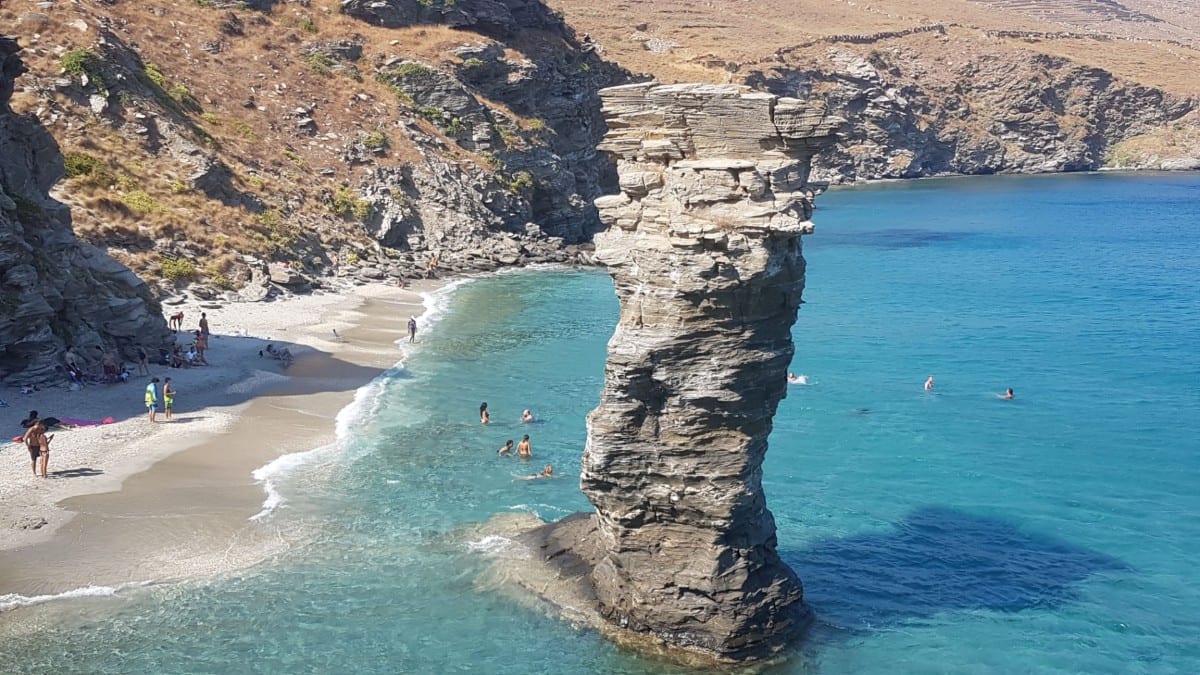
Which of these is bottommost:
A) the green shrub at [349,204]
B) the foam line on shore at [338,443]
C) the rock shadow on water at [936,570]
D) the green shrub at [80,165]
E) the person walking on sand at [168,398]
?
the rock shadow on water at [936,570]

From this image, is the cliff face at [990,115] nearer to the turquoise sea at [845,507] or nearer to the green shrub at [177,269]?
the turquoise sea at [845,507]

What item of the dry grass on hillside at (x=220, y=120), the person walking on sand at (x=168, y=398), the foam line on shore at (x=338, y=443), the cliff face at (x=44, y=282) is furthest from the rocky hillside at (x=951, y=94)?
the person walking on sand at (x=168, y=398)

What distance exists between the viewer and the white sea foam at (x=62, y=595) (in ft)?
68.1

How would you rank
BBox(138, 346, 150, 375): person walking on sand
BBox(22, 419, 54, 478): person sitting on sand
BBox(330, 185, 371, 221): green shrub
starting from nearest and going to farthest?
BBox(22, 419, 54, 478): person sitting on sand
BBox(138, 346, 150, 375): person walking on sand
BBox(330, 185, 371, 221): green shrub

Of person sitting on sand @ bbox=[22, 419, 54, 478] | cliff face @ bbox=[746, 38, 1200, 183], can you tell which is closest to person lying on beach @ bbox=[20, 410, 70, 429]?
person sitting on sand @ bbox=[22, 419, 54, 478]

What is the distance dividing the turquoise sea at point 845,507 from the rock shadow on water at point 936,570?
0.07 meters

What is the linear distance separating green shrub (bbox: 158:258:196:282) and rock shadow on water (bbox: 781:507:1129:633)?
127 ft

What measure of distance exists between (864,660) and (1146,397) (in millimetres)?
25714

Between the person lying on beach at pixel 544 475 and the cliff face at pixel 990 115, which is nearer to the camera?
the person lying on beach at pixel 544 475

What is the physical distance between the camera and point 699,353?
1892cm

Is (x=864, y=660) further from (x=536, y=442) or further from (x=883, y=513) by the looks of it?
(x=536, y=442)

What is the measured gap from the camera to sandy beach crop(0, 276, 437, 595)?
2319 centimetres

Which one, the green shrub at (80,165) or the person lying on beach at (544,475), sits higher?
the green shrub at (80,165)

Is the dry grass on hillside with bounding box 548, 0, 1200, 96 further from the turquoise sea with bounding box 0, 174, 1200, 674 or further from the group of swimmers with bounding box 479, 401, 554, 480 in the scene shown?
the group of swimmers with bounding box 479, 401, 554, 480
